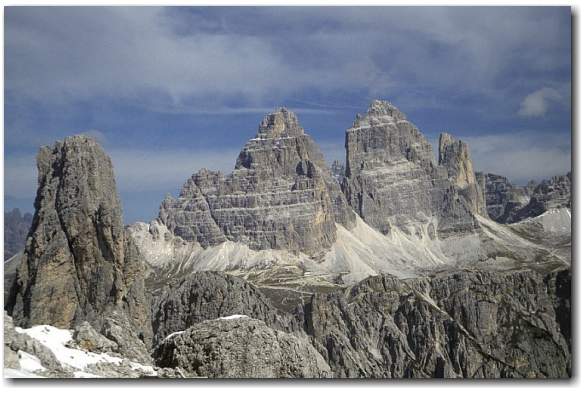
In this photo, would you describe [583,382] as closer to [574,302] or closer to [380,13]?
[574,302]

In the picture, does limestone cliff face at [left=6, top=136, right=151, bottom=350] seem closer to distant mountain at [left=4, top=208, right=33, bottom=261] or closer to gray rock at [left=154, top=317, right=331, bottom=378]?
distant mountain at [left=4, top=208, right=33, bottom=261]

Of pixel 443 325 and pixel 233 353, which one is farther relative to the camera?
pixel 443 325

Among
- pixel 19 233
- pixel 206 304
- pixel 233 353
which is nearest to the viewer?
pixel 233 353

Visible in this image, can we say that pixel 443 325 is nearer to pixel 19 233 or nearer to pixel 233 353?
pixel 19 233

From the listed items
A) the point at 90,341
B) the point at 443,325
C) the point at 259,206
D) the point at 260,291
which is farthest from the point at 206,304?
the point at 259,206

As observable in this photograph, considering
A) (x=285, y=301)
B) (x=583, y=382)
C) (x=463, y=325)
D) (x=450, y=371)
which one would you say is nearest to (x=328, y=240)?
(x=285, y=301)

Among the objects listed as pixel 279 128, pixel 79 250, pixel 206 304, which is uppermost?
pixel 279 128
